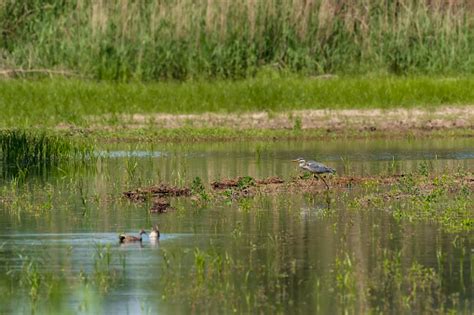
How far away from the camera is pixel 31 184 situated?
16734 mm

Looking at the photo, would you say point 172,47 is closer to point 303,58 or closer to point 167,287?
point 303,58

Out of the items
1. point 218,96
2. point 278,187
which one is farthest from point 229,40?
point 278,187

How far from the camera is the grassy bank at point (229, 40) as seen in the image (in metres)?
25.7

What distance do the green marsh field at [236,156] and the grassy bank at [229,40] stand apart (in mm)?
39

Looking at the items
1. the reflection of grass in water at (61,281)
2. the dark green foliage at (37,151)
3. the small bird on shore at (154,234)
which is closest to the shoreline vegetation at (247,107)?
the dark green foliage at (37,151)

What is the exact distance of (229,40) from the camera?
2594 centimetres

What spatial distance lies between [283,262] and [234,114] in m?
12.3

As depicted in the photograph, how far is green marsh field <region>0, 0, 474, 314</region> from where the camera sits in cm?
1064

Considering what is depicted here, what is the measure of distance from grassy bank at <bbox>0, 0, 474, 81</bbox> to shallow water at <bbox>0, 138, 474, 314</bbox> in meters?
7.85

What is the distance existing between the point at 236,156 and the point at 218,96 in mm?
4371

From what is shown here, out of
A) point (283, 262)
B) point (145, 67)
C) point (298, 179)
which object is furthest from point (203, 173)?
point (145, 67)

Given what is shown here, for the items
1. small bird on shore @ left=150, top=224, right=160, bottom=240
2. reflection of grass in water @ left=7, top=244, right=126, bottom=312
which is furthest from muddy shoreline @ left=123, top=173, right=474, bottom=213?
reflection of grass in water @ left=7, top=244, right=126, bottom=312

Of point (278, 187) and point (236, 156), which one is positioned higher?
point (236, 156)

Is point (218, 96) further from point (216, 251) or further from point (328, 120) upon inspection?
point (216, 251)
